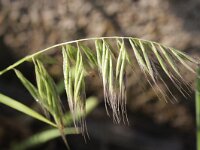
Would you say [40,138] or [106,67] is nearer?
[106,67]

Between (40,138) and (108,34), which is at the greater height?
(108,34)

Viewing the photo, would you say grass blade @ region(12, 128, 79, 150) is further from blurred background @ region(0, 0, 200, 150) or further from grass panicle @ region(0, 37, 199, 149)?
grass panicle @ region(0, 37, 199, 149)

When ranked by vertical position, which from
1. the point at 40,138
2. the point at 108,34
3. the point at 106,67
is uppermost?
the point at 108,34

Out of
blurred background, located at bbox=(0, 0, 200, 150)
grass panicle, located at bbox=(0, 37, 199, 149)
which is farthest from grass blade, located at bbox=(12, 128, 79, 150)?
grass panicle, located at bbox=(0, 37, 199, 149)

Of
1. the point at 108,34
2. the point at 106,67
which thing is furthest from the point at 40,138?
the point at 106,67

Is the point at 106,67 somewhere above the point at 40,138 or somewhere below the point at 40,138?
above

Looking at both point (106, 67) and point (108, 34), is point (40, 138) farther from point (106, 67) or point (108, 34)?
point (106, 67)

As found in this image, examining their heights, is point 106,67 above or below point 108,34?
below

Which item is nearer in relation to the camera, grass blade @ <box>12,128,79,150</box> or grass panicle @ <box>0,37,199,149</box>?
grass panicle @ <box>0,37,199,149</box>

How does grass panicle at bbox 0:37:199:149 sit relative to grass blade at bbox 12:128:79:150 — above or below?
above
